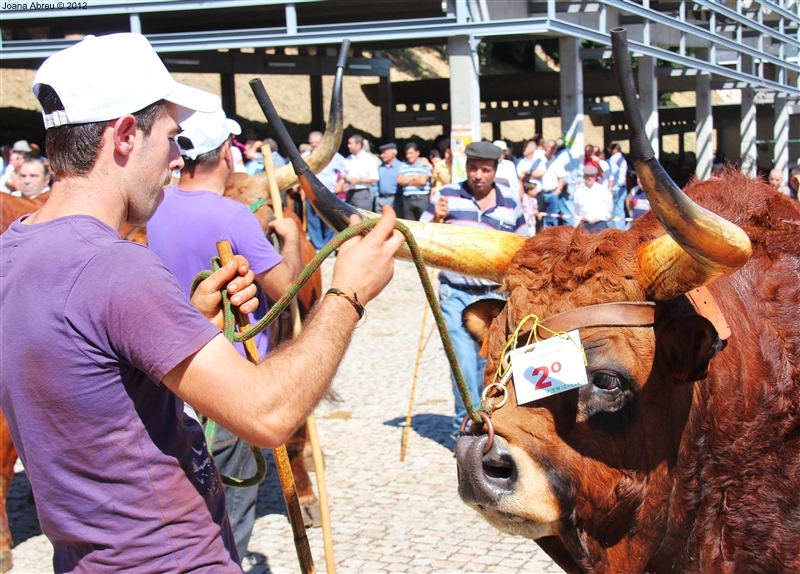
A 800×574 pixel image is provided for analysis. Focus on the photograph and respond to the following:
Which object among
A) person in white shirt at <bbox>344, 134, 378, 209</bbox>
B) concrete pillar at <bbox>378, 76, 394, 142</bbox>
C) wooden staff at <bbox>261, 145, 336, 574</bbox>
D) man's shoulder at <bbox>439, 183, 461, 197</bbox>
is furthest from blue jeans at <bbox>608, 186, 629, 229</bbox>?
wooden staff at <bbox>261, 145, 336, 574</bbox>

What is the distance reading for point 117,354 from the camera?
204 cm

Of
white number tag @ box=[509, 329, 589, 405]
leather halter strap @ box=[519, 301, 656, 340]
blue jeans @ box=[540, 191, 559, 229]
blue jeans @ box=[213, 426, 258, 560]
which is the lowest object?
blue jeans @ box=[213, 426, 258, 560]

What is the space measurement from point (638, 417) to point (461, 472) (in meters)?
0.56

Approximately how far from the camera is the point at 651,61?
22.5 metres

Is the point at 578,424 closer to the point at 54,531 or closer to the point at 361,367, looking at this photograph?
the point at 54,531

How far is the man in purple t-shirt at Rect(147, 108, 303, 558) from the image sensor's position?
14.1 feet

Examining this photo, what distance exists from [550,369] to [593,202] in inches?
515

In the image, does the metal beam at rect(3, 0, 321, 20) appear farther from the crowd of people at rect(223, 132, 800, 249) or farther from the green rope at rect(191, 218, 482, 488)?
the green rope at rect(191, 218, 482, 488)

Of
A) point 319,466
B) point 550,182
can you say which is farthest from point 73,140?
point 550,182

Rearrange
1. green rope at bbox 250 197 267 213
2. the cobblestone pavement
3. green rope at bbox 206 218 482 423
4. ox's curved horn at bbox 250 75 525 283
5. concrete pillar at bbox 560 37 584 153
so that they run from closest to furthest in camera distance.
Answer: green rope at bbox 206 218 482 423
ox's curved horn at bbox 250 75 525 283
the cobblestone pavement
green rope at bbox 250 197 267 213
concrete pillar at bbox 560 37 584 153

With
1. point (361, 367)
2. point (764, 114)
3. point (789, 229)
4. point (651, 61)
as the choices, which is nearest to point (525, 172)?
point (651, 61)

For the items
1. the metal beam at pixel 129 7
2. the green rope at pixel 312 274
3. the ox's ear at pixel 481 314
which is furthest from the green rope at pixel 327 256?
the metal beam at pixel 129 7

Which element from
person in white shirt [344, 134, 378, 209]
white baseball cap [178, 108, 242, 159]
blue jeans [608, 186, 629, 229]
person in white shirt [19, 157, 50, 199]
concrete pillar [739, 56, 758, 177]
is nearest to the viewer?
white baseball cap [178, 108, 242, 159]

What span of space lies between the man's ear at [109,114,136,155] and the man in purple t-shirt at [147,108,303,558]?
6.78 ft
